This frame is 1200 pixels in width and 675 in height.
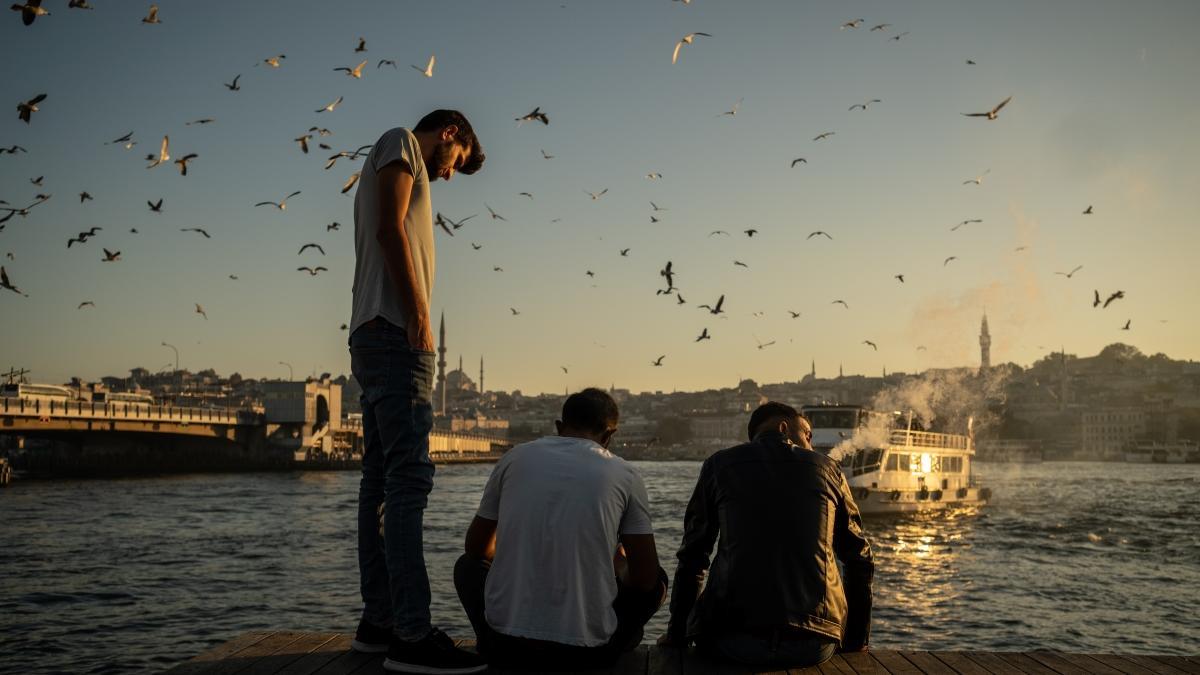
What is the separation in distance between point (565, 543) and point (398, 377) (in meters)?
1.00

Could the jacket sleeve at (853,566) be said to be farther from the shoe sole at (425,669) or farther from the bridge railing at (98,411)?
the bridge railing at (98,411)

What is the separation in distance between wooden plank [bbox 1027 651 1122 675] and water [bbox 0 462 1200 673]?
343 inches

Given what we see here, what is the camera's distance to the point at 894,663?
4.20m

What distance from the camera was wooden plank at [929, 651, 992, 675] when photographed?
4.09m

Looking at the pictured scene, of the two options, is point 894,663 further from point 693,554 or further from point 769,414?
point 769,414

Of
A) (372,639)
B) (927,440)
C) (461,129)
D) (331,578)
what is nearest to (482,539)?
(372,639)

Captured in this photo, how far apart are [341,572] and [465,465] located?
323 ft

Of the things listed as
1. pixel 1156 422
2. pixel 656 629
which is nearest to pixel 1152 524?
pixel 656 629

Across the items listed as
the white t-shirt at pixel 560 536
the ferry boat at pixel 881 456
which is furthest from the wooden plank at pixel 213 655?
the ferry boat at pixel 881 456

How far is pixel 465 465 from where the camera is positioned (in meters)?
116

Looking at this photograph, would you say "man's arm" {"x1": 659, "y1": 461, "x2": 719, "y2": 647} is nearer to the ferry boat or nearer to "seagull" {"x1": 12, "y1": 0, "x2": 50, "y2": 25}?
"seagull" {"x1": 12, "y1": 0, "x2": 50, "y2": 25}

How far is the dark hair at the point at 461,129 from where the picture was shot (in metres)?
4.34

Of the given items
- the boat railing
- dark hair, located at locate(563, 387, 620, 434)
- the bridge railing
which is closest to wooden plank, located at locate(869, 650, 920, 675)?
dark hair, located at locate(563, 387, 620, 434)

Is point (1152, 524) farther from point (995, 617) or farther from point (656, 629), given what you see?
point (656, 629)
